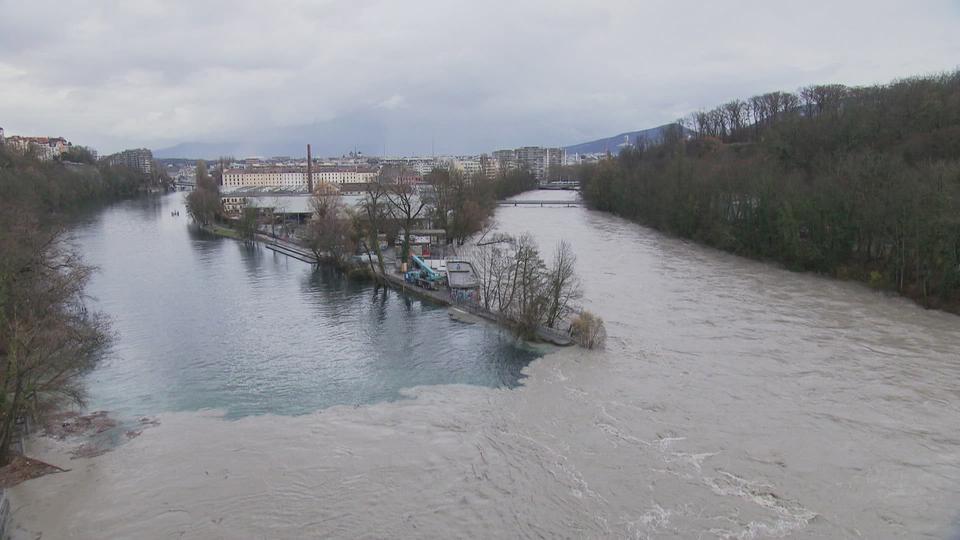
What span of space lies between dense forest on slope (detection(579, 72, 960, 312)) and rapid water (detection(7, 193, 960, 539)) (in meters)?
5.48

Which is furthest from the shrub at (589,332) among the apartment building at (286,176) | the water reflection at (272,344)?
the apartment building at (286,176)

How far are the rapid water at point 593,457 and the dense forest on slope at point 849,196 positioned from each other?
548 cm

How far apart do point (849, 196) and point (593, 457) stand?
20413 mm

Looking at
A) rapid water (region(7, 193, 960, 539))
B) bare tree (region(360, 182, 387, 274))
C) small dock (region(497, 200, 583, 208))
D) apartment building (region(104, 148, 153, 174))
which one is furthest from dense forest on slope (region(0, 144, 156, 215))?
apartment building (region(104, 148, 153, 174))

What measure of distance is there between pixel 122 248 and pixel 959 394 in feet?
134

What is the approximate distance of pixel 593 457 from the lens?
1134 centimetres

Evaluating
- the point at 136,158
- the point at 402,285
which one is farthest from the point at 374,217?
the point at 136,158

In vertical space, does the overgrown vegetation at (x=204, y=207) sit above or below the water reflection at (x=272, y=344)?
above

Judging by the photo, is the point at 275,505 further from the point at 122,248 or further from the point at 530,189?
the point at 530,189

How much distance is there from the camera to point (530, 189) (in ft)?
356

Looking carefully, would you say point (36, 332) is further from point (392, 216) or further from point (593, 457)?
point (392, 216)

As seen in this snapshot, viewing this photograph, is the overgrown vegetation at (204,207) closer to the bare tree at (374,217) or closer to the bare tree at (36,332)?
the bare tree at (374,217)

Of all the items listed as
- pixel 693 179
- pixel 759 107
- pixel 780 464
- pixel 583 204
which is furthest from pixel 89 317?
pixel 759 107

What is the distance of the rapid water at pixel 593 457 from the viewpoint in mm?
9602
